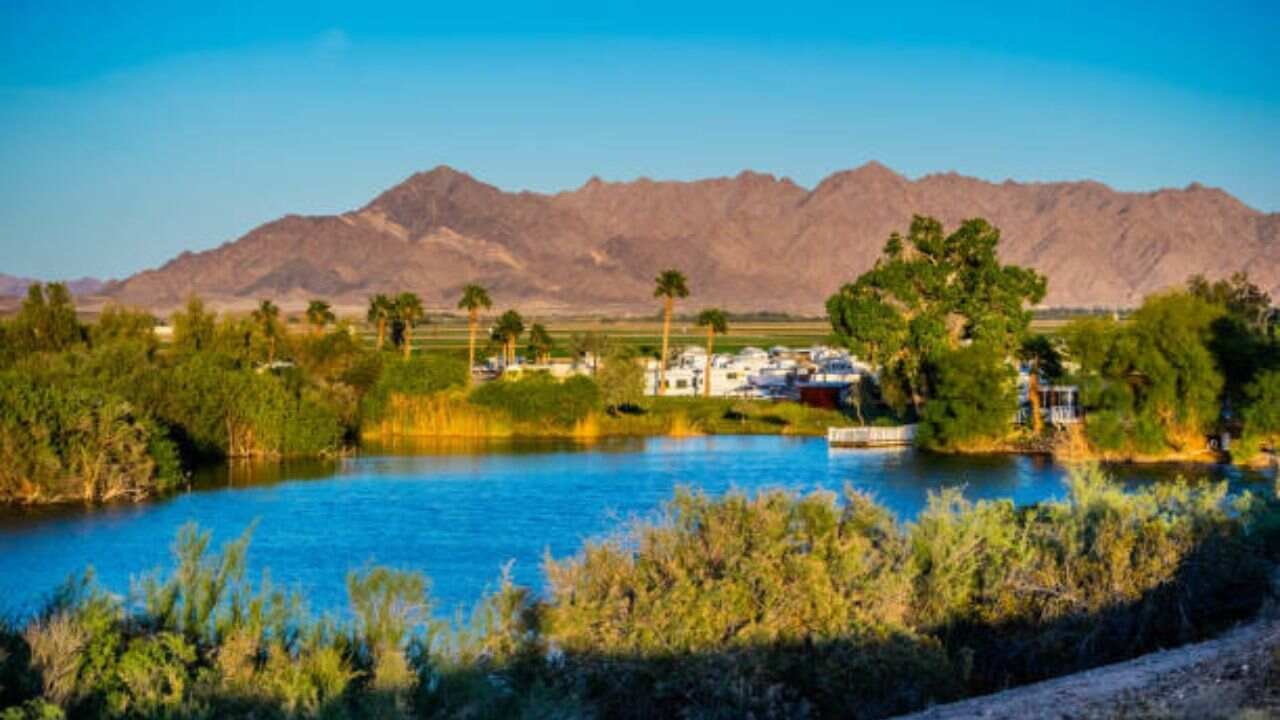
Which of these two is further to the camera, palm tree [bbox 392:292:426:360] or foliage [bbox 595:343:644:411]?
palm tree [bbox 392:292:426:360]

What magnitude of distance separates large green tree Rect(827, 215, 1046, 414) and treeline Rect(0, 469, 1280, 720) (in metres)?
39.4

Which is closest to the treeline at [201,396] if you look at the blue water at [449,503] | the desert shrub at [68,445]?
the desert shrub at [68,445]

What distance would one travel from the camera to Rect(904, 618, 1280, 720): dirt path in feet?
38.9

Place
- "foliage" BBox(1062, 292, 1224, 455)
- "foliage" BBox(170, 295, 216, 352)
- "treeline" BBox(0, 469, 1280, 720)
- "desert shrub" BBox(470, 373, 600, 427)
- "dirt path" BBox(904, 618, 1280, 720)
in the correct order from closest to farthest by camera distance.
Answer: "dirt path" BBox(904, 618, 1280, 720) → "treeline" BBox(0, 469, 1280, 720) → "foliage" BBox(1062, 292, 1224, 455) → "desert shrub" BBox(470, 373, 600, 427) → "foliage" BBox(170, 295, 216, 352)

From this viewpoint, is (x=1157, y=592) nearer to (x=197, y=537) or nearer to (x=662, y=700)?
(x=662, y=700)

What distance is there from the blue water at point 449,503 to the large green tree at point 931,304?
5.04 meters

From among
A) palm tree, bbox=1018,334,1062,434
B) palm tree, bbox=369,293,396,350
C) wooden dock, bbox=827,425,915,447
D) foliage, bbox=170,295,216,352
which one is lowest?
wooden dock, bbox=827,425,915,447

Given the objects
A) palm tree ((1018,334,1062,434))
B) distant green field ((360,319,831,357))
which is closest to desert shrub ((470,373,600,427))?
palm tree ((1018,334,1062,434))

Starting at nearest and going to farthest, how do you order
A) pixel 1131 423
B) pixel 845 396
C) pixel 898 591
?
1. pixel 898 591
2. pixel 1131 423
3. pixel 845 396

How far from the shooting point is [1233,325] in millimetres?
52719

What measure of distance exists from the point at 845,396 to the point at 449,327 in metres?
117

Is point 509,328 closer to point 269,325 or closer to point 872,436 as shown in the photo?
point 269,325

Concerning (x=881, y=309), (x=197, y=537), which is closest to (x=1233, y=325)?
(x=881, y=309)

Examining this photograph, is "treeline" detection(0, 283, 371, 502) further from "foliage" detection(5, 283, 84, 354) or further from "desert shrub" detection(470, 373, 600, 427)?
"desert shrub" detection(470, 373, 600, 427)
